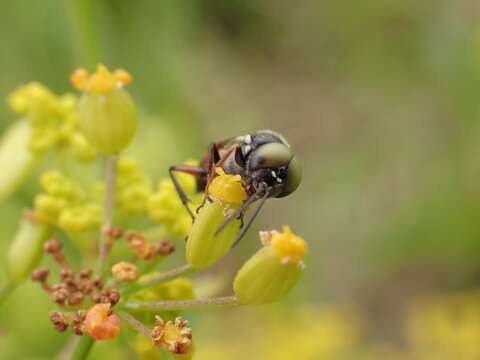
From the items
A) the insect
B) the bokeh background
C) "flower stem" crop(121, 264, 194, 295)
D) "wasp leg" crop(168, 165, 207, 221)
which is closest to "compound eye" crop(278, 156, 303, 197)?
the insect

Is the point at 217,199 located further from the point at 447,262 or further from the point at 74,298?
the point at 447,262

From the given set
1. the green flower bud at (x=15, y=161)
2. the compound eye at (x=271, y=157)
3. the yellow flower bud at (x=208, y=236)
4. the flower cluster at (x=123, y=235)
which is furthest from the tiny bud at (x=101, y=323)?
the green flower bud at (x=15, y=161)

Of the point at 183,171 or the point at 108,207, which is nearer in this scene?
the point at 108,207

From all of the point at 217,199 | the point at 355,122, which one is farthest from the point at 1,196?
the point at 355,122

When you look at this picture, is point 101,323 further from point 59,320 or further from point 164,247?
point 164,247

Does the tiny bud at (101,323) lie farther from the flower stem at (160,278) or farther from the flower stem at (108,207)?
the flower stem at (108,207)

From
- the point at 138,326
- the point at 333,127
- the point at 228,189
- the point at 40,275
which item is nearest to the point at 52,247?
the point at 40,275
